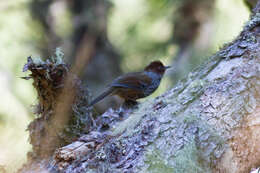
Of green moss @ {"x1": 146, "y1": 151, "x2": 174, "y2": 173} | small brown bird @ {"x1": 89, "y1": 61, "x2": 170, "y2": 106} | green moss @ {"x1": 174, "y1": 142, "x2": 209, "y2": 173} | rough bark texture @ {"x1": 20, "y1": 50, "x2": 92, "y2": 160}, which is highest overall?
rough bark texture @ {"x1": 20, "y1": 50, "x2": 92, "y2": 160}

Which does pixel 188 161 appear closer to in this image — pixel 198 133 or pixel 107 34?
pixel 198 133

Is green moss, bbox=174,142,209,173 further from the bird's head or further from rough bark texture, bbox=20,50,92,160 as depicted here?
the bird's head

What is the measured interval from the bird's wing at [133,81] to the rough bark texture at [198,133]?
6.85 ft

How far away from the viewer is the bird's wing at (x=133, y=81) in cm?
498

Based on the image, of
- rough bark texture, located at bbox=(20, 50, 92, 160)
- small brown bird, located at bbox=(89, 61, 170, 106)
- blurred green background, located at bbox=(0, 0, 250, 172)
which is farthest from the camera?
blurred green background, located at bbox=(0, 0, 250, 172)

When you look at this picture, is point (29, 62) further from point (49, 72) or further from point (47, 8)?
point (47, 8)

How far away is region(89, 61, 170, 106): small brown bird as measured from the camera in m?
4.90

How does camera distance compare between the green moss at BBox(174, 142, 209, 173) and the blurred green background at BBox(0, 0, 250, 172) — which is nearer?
the green moss at BBox(174, 142, 209, 173)

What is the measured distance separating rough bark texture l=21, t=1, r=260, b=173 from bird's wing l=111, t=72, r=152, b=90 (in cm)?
209

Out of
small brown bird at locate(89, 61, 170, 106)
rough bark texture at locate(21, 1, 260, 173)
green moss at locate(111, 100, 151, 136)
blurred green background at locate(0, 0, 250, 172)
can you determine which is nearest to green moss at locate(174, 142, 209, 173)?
rough bark texture at locate(21, 1, 260, 173)

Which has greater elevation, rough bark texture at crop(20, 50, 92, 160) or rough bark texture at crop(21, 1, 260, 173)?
rough bark texture at crop(20, 50, 92, 160)

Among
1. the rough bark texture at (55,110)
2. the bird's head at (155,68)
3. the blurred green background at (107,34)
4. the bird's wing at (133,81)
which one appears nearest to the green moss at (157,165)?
the rough bark texture at (55,110)

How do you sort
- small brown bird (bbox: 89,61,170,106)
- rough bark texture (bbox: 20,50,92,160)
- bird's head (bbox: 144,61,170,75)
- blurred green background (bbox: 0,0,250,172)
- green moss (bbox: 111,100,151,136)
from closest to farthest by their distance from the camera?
green moss (bbox: 111,100,151,136)
rough bark texture (bbox: 20,50,92,160)
small brown bird (bbox: 89,61,170,106)
bird's head (bbox: 144,61,170,75)
blurred green background (bbox: 0,0,250,172)

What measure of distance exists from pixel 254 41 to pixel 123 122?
1.43 m
